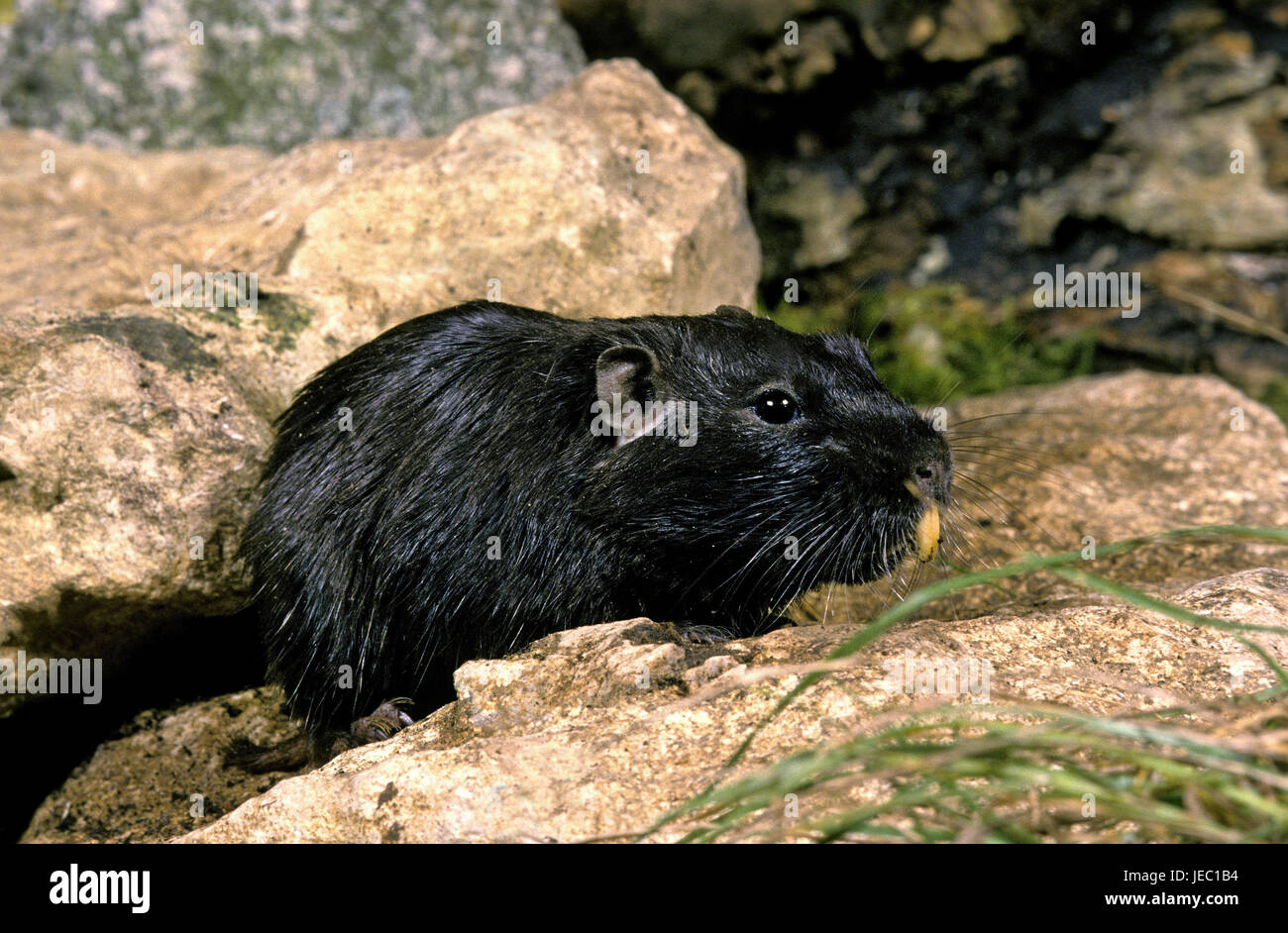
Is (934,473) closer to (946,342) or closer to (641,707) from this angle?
(641,707)

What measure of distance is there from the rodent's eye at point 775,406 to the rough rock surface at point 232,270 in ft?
4.95

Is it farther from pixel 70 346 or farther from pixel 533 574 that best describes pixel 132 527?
pixel 533 574

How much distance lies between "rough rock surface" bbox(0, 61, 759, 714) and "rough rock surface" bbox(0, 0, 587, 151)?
962 millimetres

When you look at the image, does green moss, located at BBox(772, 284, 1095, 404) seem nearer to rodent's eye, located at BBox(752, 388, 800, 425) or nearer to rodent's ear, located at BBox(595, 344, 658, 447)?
rodent's eye, located at BBox(752, 388, 800, 425)

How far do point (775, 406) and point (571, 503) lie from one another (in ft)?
2.27

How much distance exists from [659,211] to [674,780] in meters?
3.20

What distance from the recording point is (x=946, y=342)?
25.3 feet

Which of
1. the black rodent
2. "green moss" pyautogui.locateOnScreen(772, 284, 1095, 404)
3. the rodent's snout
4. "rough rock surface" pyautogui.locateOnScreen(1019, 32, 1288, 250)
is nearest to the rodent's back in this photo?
the black rodent

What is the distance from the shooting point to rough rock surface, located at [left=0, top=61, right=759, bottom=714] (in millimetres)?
3971

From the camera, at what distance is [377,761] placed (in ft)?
9.97

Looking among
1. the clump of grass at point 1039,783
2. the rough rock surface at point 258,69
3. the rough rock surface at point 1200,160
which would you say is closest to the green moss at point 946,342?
the rough rock surface at point 1200,160

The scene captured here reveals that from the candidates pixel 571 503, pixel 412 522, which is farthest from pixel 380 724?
pixel 571 503

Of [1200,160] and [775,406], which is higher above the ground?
[1200,160]

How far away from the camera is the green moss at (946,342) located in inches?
293
